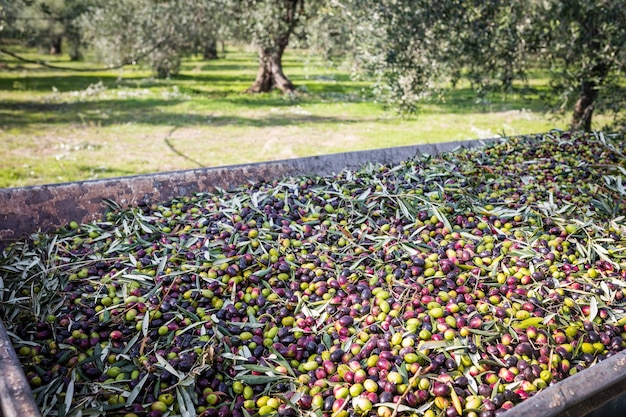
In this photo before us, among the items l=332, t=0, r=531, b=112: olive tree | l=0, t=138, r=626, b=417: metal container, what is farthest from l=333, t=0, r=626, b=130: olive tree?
l=0, t=138, r=626, b=417: metal container

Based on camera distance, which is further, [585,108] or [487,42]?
[585,108]

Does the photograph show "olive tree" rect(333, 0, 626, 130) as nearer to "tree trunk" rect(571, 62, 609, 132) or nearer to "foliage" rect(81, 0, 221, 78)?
"tree trunk" rect(571, 62, 609, 132)

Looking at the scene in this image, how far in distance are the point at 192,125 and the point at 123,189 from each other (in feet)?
26.3

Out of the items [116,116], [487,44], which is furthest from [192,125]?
[487,44]

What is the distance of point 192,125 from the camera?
1134 centimetres

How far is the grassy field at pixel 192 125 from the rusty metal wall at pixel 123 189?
3.75 m

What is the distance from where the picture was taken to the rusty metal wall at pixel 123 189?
323cm

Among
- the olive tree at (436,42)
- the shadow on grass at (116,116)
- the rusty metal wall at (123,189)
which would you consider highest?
the olive tree at (436,42)

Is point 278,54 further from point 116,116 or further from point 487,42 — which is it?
point 487,42

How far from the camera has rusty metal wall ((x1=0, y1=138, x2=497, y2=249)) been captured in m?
3.23

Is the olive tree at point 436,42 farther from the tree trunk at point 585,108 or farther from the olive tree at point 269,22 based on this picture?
the olive tree at point 269,22

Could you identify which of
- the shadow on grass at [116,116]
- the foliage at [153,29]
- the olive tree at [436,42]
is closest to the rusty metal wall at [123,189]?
the olive tree at [436,42]

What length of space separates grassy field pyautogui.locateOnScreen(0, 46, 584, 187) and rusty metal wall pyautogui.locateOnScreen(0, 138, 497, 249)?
3.75m

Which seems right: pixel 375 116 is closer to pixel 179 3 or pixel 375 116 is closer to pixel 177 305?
pixel 179 3
